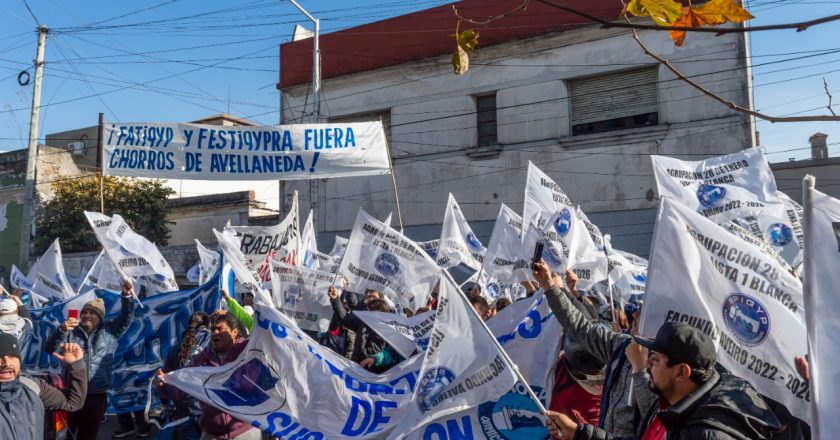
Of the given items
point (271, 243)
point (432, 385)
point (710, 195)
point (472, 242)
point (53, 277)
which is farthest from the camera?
point (472, 242)

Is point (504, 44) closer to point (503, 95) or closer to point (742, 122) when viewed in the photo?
point (503, 95)

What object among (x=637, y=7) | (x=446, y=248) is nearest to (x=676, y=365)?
(x=637, y=7)

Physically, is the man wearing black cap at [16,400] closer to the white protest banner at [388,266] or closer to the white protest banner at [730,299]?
the white protest banner at [730,299]

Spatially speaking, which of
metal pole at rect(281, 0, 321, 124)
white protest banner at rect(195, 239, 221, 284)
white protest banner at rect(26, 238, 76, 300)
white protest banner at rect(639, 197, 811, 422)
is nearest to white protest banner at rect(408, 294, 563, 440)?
white protest banner at rect(639, 197, 811, 422)

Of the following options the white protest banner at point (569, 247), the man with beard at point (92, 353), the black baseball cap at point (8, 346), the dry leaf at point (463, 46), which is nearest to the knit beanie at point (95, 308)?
the man with beard at point (92, 353)

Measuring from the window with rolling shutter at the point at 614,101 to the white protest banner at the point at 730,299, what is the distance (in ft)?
49.9

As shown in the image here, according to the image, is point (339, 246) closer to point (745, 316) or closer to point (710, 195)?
point (710, 195)

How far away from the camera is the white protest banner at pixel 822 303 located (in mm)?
2713

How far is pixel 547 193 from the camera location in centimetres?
953

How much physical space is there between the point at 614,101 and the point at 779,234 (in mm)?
10772

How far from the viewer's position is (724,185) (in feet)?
28.8

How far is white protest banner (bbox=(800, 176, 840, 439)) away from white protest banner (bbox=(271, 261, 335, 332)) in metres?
6.97

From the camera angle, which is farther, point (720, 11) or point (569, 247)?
point (569, 247)

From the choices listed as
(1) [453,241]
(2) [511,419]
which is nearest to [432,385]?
(2) [511,419]
